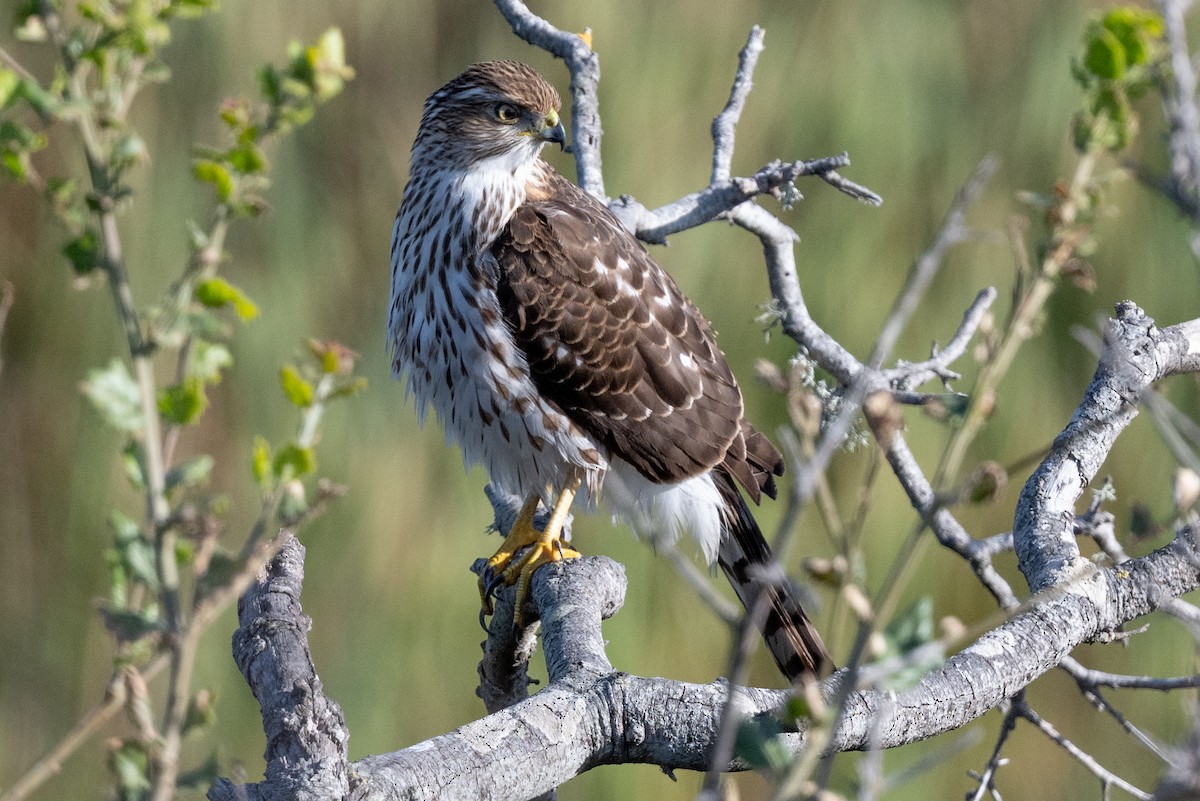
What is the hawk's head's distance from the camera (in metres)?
2.61

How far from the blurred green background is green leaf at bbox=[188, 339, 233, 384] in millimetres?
2654

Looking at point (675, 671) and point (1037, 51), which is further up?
point (1037, 51)

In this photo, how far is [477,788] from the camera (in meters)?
1.51

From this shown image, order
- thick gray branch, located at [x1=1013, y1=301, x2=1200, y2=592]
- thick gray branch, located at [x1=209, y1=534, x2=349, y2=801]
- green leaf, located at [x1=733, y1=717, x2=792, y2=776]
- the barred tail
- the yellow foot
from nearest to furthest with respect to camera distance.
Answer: green leaf, located at [x1=733, y1=717, x2=792, y2=776]
thick gray branch, located at [x1=209, y1=534, x2=349, y2=801]
thick gray branch, located at [x1=1013, y1=301, x2=1200, y2=592]
the yellow foot
the barred tail

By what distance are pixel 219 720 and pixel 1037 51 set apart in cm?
318

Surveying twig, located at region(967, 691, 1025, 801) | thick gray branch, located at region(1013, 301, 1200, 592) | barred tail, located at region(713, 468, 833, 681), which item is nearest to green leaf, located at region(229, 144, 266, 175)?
thick gray branch, located at region(1013, 301, 1200, 592)

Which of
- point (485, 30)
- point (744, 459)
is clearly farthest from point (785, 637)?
point (485, 30)

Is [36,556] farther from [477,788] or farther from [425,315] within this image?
[477,788]

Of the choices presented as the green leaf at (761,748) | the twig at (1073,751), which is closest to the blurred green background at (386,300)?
the twig at (1073,751)

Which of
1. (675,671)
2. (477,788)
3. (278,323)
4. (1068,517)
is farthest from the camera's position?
(675,671)

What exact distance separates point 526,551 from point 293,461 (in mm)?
1868

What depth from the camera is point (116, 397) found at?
0.70 meters

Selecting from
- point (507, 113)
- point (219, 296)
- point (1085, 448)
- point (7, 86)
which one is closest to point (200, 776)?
point (219, 296)

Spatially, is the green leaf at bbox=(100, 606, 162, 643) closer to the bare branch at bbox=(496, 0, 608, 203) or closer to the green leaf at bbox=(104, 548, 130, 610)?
the green leaf at bbox=(104, 548, 130, 610)
